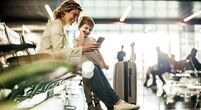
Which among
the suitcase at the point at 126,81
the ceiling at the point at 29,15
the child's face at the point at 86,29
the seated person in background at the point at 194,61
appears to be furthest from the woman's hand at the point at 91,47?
the ceiling at the point at 29,15

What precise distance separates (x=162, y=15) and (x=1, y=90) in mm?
15217

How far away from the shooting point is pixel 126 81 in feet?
13.8

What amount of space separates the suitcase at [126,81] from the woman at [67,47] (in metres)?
1.60

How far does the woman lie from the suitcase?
1598 millimetres

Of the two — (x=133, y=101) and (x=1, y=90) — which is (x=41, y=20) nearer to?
(x=133, y=101)

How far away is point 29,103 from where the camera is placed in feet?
6.28

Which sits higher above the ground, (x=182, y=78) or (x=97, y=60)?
(x=97, y=60)

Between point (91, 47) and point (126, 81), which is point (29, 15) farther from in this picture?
point (91, 47)

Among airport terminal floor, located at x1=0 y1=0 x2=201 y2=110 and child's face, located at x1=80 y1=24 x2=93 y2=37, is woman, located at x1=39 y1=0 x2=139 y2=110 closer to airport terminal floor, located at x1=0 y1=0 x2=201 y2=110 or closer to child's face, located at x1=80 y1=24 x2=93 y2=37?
airport terminal floor, located at x1=0 y1=0 x2=201 y2=110

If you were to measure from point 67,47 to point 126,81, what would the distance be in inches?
84.2

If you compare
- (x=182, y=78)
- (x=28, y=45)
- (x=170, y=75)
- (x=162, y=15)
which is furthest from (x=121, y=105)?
(x=162, y=15)

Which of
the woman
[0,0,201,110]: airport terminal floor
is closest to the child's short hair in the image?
[0,0,201,110]: airport terminal floor

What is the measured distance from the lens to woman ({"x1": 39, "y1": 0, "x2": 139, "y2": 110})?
189 cm

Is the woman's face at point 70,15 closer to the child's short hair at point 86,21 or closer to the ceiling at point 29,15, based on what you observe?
the child's short hair at point 86,21
